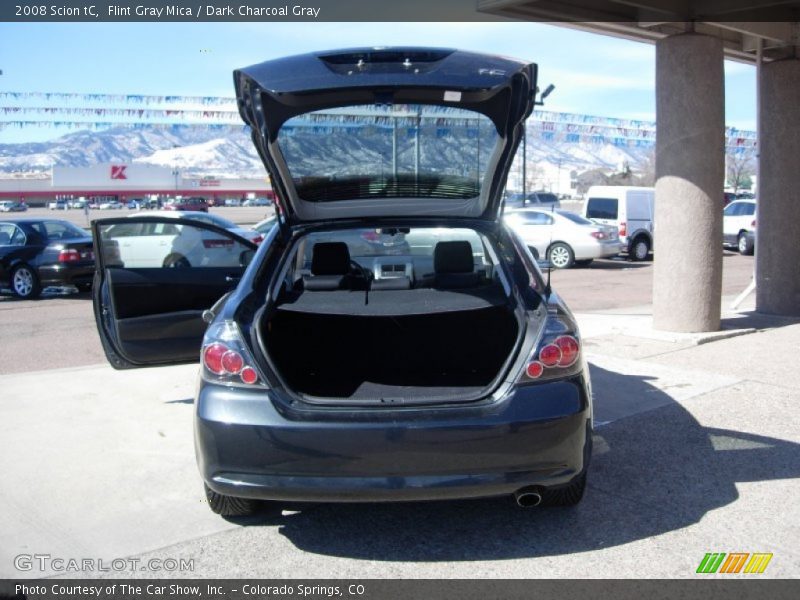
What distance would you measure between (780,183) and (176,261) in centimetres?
774

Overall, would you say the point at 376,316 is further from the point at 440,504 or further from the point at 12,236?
the point at 12,236

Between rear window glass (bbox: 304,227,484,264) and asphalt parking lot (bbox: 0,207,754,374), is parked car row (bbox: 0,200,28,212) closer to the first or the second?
asphalt parking lot (bbox: 0,207,754,374)

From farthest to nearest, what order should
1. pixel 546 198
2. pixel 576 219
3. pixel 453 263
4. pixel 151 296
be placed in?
pixel 546 198 < pixel 576 219 < pixel 151 296 < pixel 453 263

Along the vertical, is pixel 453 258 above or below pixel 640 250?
above

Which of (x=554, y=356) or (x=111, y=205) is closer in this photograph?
(x=554, y=356)

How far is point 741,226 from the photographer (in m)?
23.3

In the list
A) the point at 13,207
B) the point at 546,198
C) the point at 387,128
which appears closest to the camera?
the point at 387,128

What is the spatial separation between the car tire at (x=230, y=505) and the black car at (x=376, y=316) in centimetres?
1

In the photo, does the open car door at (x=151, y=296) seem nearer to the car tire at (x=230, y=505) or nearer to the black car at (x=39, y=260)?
the car tire at (x=230, y=505)

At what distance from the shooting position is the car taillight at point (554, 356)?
3611mm

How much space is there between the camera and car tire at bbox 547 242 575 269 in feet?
61.3

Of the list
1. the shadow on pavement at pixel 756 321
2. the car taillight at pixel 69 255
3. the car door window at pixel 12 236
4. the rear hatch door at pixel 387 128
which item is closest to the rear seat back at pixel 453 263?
the rear hatch door at pixel 387 128

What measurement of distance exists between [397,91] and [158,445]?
2767 mm

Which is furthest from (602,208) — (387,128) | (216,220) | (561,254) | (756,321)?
(387,128)
